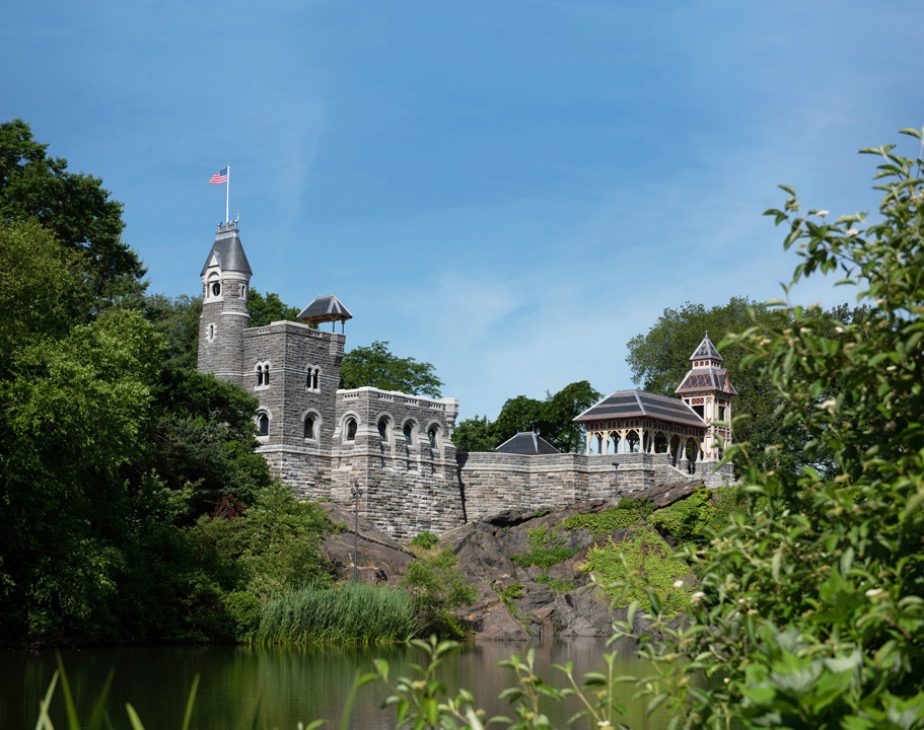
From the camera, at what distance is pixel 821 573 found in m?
5.26

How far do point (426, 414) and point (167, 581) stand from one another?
57.3 ft

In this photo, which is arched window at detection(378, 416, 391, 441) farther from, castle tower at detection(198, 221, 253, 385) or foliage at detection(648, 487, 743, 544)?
foliage at detection(648, 487, 743, 544)

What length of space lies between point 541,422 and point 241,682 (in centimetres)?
4211

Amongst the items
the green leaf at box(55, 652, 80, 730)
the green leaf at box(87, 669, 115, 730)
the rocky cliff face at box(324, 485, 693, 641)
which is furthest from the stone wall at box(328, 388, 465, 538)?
the green leaf at box(55, 652, 80, 730)

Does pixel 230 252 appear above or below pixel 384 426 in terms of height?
above

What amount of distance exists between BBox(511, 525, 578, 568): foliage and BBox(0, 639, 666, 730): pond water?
10.4 metres

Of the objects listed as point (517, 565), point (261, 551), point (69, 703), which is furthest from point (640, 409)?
point (69, 703)

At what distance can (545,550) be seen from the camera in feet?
138

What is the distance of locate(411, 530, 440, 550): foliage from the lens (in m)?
43.6

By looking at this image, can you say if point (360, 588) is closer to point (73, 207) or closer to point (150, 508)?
point (150, 508)

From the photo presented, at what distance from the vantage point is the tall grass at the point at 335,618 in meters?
30.6

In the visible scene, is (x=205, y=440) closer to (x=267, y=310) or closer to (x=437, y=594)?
(x=437, y=594)

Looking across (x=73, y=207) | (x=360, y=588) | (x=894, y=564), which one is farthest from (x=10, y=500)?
(x=894, y=564)

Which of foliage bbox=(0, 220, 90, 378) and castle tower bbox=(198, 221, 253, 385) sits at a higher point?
castle tower bbox=(198, 221, 253, 385)
